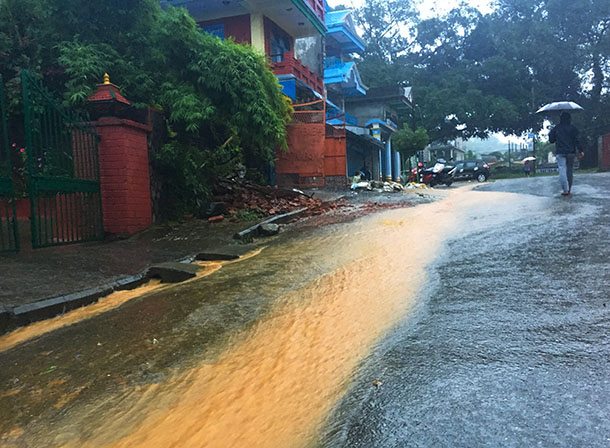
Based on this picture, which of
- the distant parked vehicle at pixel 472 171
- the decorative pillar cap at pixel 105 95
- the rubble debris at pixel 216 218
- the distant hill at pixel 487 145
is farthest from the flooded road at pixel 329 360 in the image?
the distant hill at pixel 487 145

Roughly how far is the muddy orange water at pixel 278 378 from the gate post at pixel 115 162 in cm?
395

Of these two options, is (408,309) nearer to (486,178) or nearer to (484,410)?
(484,410)

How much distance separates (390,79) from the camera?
36.7 metres

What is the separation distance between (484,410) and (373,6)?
42707 millimetres

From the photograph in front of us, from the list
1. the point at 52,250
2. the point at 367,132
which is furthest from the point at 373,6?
the point at 52,250

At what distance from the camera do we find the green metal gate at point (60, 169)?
608 cm

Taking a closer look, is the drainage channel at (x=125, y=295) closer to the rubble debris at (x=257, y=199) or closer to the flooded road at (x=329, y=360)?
the flooded road at (x=329, y=360)

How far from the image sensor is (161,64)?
354 inches

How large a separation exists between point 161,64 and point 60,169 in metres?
3.24

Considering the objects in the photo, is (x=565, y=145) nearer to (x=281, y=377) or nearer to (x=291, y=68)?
(x=281, y=377)

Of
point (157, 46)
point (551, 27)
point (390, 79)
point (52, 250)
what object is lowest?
point (52, 250)

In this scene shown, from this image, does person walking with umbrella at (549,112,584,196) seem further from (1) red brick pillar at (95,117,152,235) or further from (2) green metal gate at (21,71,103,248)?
(2) green metal gate at (21,71,103,248)

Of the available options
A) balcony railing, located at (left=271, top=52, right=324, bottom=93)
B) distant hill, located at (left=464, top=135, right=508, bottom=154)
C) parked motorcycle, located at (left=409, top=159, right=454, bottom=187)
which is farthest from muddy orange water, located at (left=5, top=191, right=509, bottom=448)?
distant hill, located at (left=464, top=135, right=508, bottom=154)

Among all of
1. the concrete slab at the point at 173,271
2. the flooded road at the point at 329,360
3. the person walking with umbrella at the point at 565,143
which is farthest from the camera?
the person walking with umbrella at the point at 565,143
